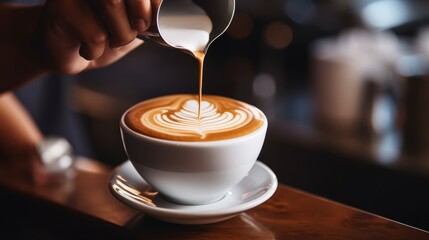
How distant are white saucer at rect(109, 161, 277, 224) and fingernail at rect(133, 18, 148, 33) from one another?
24 cm

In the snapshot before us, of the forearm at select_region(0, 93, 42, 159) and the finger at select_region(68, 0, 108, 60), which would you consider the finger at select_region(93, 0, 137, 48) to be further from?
the forearm at select_region(0, 93, 42, 159)

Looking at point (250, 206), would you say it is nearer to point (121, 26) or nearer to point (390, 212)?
point (121, 26)

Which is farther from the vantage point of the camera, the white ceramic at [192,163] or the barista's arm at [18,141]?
the barista's arm at [18,141]

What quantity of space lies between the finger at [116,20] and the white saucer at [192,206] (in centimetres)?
22

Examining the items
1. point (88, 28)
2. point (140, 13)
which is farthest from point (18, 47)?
point (140, 13)

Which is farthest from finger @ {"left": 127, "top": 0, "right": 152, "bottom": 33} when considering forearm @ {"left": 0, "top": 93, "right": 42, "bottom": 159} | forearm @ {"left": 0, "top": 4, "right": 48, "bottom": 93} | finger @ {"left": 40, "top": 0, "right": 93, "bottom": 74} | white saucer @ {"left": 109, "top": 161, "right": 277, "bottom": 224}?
forearm @ {"left": 0, "top": 93, "right": 42, "bottom": 159}

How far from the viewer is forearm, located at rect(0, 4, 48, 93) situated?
129 cm

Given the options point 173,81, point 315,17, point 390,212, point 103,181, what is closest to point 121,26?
point 103,181

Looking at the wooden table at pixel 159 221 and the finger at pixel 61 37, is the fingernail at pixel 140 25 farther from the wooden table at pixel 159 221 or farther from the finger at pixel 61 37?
the wooden table at pixel 159 221

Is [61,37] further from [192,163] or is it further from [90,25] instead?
[192,163]

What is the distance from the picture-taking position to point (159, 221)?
37.3 inches

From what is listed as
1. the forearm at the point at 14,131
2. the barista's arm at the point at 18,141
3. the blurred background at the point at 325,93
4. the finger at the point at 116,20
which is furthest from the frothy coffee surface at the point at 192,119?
the blurred background at the point at 325,93

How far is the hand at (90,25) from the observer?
974 millimetres

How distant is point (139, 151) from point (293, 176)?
1955mm
